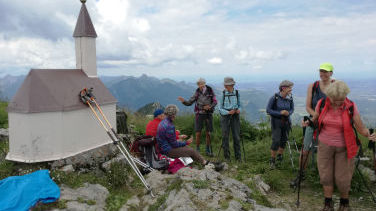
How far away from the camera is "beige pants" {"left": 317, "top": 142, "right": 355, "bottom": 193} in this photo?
14.1 ft

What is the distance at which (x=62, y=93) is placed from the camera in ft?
21.2

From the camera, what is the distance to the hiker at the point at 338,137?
4168 mm

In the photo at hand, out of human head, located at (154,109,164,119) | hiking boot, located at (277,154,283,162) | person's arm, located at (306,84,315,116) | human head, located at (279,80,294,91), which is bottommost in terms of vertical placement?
hiking boot, located at (277,154,283,162)

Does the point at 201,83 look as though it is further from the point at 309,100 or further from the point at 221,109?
the point at 309,100

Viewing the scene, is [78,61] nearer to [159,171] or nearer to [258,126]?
[159,171]

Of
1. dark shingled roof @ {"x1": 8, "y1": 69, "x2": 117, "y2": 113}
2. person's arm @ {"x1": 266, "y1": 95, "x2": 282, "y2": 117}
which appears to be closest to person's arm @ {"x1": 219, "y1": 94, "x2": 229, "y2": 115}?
person's arm @ {"x1": 266, "y1": 95, "x2": 282, "y2": 117}

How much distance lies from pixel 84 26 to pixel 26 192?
4.74 metres

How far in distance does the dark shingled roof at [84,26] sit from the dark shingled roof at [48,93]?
3.86 feet

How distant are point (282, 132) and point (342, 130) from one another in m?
2.55

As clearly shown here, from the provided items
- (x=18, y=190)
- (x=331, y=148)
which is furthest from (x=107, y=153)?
(x=331, y=148)

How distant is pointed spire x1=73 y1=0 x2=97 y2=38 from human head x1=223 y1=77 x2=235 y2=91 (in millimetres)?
3954

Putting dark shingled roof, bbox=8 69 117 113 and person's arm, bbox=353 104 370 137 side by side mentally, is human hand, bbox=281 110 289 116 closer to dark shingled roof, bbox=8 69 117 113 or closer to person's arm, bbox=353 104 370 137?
person's arm, bbox=353 104 370 137

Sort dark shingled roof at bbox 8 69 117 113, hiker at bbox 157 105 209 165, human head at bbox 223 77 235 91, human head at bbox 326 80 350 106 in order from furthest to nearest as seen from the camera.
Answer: human head at bbox 223 77 235 91, hiker at bbox 157 105 209 165, dark shingled roof at bbox 8 69 117 113, human head at bbox 326 80 350 106

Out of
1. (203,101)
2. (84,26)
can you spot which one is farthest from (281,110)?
(84,26)
